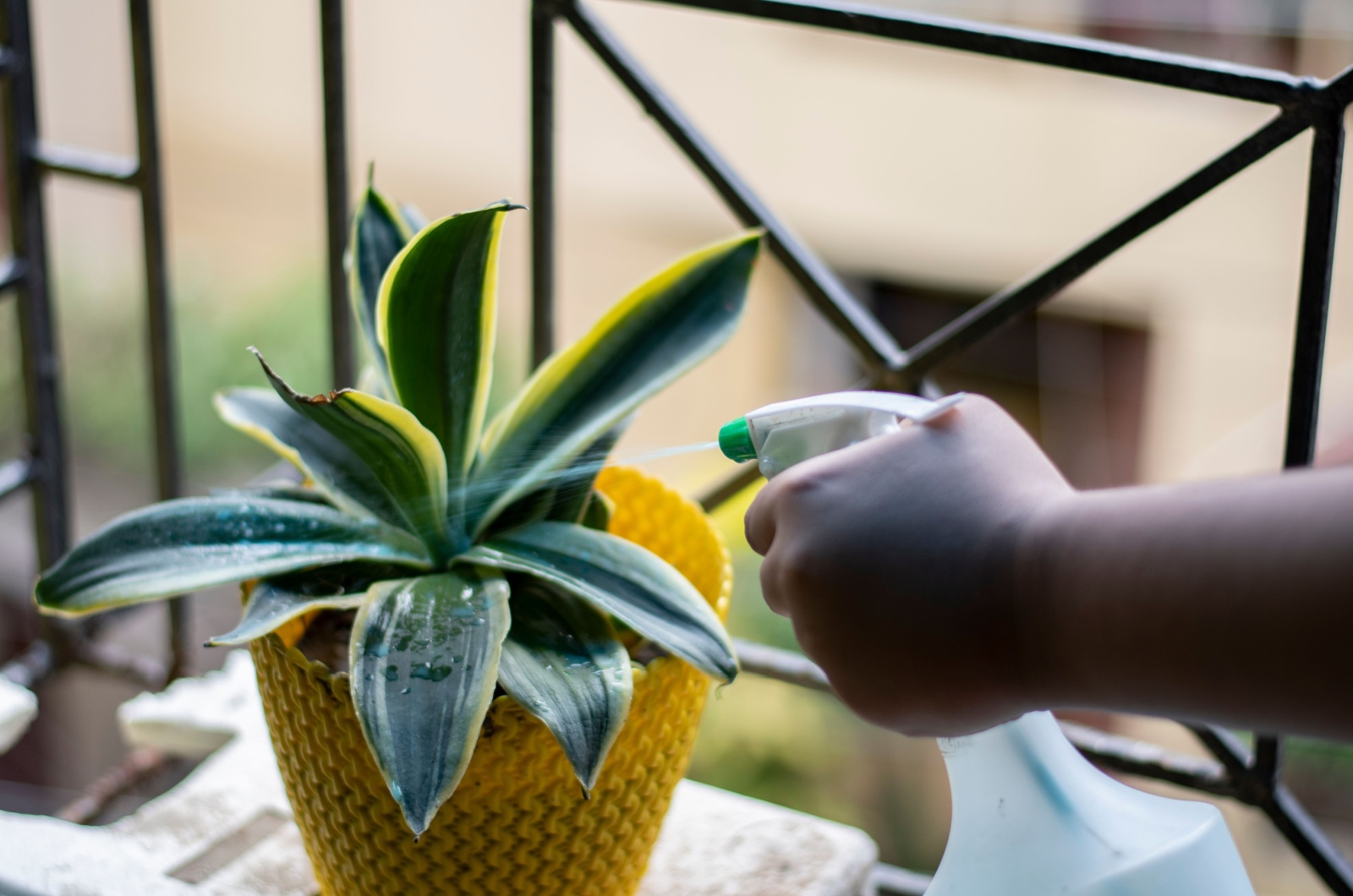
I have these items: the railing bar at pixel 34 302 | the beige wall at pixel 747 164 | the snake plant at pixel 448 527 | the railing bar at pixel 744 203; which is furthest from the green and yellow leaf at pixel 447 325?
the beige wall at pixel 747 164

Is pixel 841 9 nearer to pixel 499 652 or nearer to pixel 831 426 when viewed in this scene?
pixel 831 426

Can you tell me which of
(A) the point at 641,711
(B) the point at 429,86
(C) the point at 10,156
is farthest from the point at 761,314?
(A) the point at 641,711

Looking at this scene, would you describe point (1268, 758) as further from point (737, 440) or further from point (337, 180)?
point (337, 180)

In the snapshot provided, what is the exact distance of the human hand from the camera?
47 cm

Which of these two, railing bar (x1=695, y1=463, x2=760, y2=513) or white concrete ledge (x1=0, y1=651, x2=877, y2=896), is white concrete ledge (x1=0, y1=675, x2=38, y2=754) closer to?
white concrete ledge (x1=0, y1=651, x2=877, y2=896)

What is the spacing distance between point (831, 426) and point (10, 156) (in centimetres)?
79

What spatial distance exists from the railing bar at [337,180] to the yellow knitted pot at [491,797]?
409mm

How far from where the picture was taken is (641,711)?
1.89ft

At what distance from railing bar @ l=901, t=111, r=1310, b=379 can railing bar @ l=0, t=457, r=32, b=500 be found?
2.48 feet

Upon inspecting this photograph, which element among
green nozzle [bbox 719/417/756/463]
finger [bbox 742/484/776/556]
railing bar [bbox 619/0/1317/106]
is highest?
railing bar [bbox 619/0/1317/106]

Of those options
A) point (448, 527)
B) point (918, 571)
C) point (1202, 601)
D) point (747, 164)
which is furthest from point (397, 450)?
point (747, 164)

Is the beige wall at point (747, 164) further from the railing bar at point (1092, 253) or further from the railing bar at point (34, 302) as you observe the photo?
the railing bar at point (1092, 253)

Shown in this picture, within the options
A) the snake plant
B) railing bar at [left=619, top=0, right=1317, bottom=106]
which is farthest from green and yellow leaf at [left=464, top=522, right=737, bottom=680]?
railing bar at [left=619, top=0, right=1317, bottom=106]

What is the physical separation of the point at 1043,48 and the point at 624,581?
405mm
